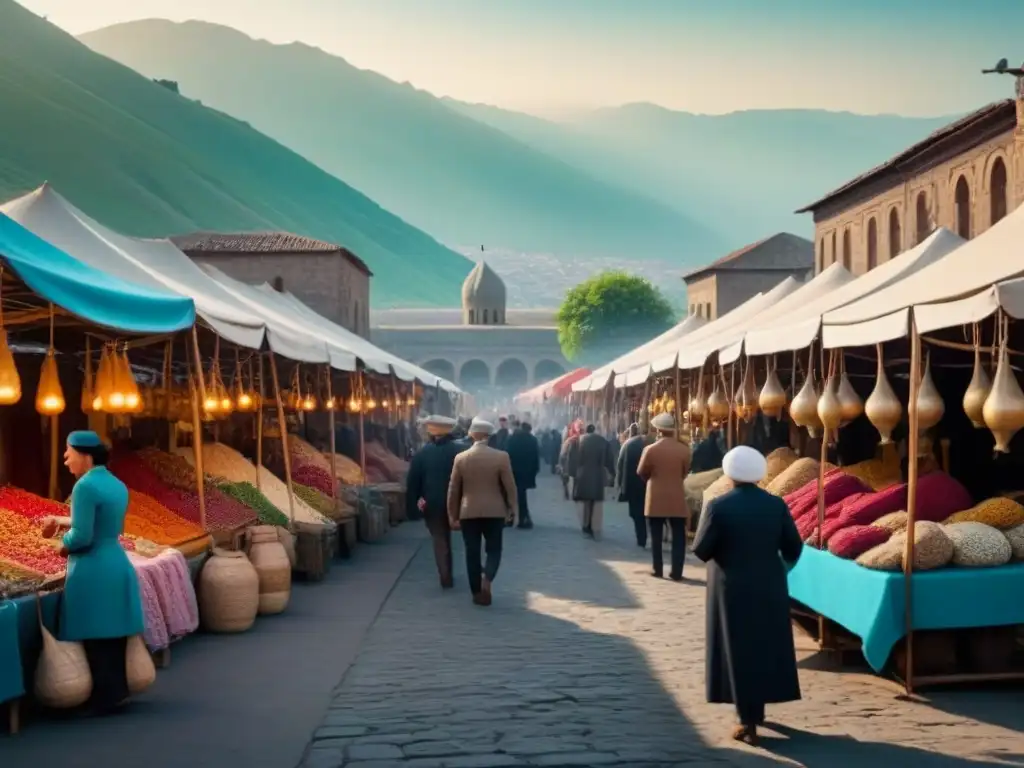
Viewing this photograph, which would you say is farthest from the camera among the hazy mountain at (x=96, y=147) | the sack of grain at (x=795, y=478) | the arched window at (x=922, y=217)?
the hazy mountain at (x=96, y=147)

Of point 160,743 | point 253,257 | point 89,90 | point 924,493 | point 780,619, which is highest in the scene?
point 89,90

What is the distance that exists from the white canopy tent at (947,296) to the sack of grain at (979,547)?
1159 millimetres

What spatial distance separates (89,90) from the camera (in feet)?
609

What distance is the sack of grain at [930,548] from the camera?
7422 millimetres

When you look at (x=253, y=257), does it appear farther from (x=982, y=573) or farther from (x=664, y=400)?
(x=982, y=573)

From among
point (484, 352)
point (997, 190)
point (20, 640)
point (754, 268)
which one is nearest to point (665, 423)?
point (20, 640)

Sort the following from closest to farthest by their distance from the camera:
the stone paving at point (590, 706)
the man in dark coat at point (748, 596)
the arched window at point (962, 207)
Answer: the stone paving at point (590, 706) → the man in dark coat at point (748, 596) → the arched window at point (962, 207)

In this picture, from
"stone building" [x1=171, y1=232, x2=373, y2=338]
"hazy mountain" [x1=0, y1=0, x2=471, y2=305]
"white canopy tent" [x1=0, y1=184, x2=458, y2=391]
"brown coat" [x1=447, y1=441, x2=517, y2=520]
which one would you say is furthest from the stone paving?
"hazy mountain" [x1=0, y1=0, x2=471, y2=305]

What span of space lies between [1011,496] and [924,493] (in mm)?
739

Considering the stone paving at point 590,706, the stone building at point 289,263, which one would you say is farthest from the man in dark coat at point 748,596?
the stone building at point 289,263

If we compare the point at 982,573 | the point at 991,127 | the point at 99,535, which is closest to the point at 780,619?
the point at 982,573

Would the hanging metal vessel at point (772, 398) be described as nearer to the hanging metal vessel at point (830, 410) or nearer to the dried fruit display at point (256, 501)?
the hanging metal vessel at point (830, 410)

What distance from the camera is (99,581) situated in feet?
22.9

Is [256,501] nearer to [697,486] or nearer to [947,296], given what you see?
[697,486]
